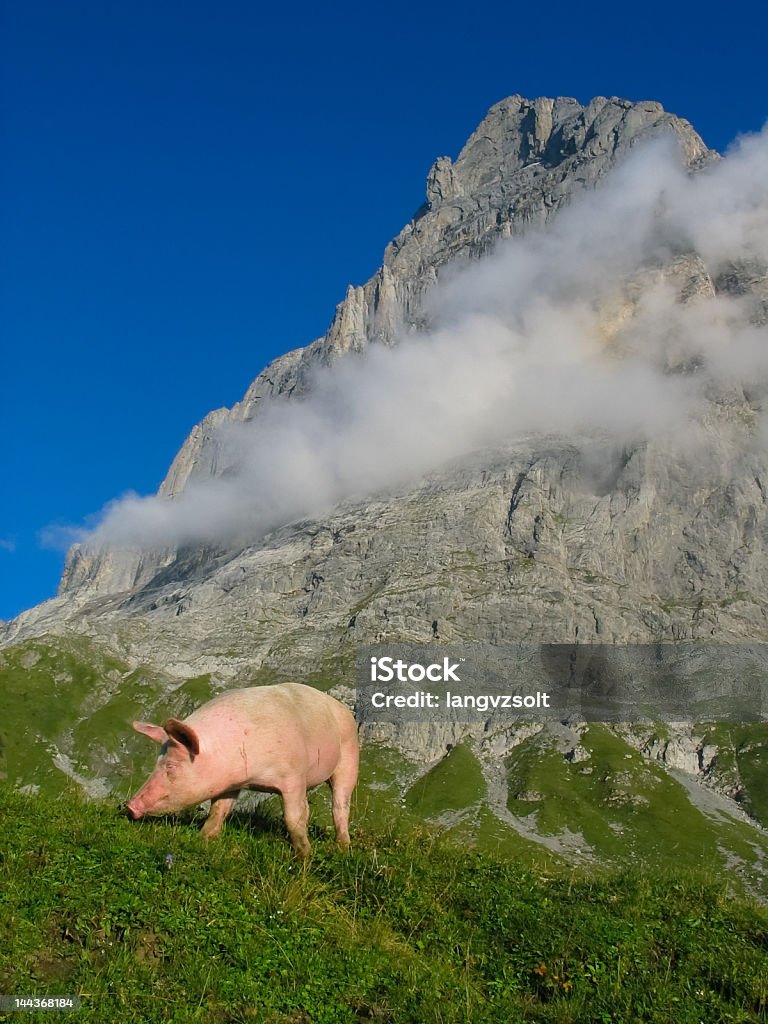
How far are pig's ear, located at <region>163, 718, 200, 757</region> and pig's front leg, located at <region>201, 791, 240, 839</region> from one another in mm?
1214

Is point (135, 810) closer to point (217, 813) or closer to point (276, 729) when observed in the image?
point (217, 813)

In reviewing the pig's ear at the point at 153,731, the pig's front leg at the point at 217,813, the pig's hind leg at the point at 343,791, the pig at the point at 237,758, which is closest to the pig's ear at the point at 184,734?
the pig at the point at 237,758

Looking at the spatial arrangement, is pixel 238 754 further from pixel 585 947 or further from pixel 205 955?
pixel 585 947

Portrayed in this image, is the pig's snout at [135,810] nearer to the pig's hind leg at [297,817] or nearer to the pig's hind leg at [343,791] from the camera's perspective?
the pig's hind leg at [297,817]

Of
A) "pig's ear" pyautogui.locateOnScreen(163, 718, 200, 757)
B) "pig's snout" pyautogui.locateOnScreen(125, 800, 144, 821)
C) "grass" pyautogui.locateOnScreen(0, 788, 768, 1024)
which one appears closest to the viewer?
"grass" pyautogui.locateOnScreen(0, 788, 768, 1024)

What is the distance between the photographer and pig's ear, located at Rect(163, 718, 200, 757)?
12336 millimetres

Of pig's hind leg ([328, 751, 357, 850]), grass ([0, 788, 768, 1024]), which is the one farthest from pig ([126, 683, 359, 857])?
grass ([0, 788, 768, 1024])

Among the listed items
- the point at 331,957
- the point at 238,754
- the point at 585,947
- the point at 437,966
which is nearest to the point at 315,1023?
the point at 331,957

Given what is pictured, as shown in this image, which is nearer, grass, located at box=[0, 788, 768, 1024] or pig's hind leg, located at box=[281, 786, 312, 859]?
grass, located at box=[0, 788, 768, 1024]

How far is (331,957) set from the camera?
9.91 meters

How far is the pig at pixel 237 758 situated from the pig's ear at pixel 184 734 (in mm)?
15

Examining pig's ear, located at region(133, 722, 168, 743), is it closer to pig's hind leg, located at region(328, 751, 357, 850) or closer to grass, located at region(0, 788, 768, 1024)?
grass, located at region(0, 788, 768, 1024)

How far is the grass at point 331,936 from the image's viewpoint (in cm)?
897

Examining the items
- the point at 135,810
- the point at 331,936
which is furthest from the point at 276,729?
the point at 331,936
